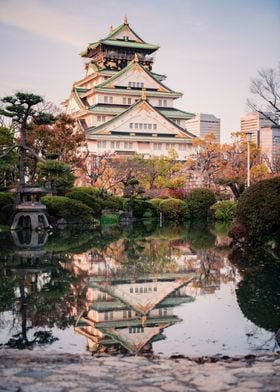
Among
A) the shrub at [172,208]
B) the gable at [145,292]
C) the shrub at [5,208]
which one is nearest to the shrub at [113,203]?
the shrub at [172,208]

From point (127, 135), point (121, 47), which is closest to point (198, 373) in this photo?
point (127, 135)

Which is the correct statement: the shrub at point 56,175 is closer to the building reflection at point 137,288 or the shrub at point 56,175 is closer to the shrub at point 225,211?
the shrub at point 225,211

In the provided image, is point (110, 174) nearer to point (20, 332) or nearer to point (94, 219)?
point (94, 219)

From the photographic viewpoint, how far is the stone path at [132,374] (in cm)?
488

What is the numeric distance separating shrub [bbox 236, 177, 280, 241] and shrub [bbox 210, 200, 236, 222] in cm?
1686

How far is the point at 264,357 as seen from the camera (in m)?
5.95

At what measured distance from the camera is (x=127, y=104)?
55.5m

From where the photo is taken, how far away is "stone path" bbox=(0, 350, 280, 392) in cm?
488

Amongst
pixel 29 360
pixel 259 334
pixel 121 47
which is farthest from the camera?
pixel 121 47

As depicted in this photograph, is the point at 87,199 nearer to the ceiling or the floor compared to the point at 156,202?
nearer to the ceiling

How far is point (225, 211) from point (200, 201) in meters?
2.25

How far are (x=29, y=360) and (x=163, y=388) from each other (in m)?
1.53

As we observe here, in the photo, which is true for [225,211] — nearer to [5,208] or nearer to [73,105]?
[5,208]

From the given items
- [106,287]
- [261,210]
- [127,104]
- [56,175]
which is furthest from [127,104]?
[106,287]
